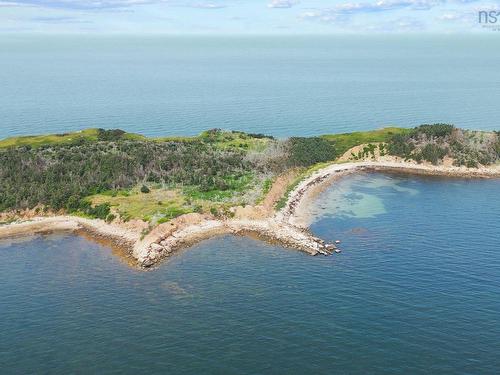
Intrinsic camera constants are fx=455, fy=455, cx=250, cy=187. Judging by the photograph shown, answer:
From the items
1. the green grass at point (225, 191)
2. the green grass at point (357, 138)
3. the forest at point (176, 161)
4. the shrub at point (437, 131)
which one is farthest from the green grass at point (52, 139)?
the shrub at point (437, 131)

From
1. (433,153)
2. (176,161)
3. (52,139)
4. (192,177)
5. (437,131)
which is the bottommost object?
(433,153)

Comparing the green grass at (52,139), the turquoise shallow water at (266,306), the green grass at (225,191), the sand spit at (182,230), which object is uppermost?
the green grass at (52,139)

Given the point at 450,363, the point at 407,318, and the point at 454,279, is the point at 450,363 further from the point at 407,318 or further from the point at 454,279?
the point at 454,279

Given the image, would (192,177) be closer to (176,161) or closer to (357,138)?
(176,161)

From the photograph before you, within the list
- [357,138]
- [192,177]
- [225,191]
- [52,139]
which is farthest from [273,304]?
[52,139]

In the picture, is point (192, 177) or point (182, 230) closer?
point (182, 230)

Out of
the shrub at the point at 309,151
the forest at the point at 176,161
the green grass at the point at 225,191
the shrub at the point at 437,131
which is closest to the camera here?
the green grass at the point at 225,191

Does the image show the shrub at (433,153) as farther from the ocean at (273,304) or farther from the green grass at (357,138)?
the ocean at (273,304)
